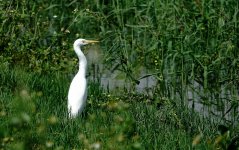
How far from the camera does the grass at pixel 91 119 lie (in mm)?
4546

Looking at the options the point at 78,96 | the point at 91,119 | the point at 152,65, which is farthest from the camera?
the point at 152,65

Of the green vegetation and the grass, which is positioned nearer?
the grass

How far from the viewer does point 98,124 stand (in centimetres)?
525

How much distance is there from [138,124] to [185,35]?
1.67 m

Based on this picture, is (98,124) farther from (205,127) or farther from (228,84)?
(228,84)

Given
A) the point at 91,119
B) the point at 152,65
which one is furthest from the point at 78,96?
the point at 152,65

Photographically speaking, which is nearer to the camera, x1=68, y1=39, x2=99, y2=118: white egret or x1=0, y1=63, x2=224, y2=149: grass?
x1=0, y1=63, x2=224, y2=149: grass

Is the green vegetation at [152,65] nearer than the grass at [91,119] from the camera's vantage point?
No

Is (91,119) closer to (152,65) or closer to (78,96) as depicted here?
(78,96)

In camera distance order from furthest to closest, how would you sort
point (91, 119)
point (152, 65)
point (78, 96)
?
point (152, 65) → point (78, 96) → point (91, 119)

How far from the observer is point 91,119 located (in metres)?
4.52

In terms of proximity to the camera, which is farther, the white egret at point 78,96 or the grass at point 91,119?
the white egret at point 78,96

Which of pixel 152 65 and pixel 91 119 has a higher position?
pixel 91 119

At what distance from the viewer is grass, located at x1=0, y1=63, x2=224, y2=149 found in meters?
4.55
